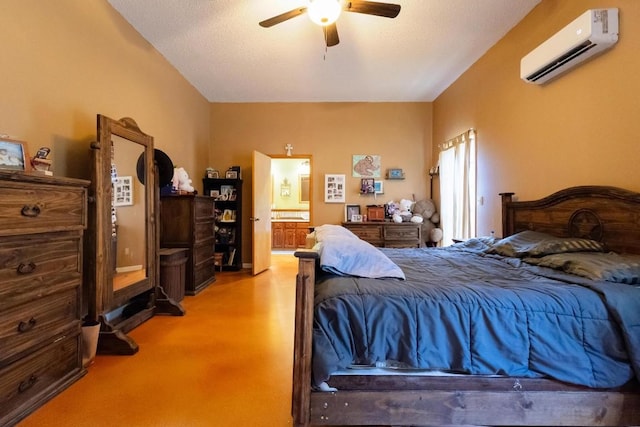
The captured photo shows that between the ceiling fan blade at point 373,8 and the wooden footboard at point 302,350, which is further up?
the ceiling fan blade at point 373,8

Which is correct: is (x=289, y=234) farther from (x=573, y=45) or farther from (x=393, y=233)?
(x=573, y=45)

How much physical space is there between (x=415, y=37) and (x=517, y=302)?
122 inches

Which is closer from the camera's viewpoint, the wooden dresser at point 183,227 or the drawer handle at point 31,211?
the drawer handle at point 31,211

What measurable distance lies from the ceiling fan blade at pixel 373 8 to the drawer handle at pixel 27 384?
314cm

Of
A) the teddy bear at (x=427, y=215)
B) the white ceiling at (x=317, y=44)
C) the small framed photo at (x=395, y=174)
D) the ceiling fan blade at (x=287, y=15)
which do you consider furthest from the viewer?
the small framed photo at (x=395, y=174)

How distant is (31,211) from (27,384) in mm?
920

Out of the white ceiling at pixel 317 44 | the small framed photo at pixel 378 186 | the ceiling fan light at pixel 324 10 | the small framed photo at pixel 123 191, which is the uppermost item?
the white ceiling at pixel 317 44

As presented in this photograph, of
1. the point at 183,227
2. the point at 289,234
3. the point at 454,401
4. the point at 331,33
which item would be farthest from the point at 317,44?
the point at 289,234

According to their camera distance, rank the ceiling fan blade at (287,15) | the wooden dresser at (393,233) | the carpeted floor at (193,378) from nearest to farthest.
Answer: the carpeted floor at (193,378) → the ceiling fan blade at (287,15) → the wooden dresser at (393,233)

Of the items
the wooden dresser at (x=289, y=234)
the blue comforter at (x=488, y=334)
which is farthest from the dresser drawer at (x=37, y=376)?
the wooden dresser at (x=289, y=234)

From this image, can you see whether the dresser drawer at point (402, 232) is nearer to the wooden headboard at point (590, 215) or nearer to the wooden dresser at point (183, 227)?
the wooden headboard at point (590, 215)

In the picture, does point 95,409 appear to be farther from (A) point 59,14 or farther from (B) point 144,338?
(A) point 59,14

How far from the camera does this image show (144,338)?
2.66m

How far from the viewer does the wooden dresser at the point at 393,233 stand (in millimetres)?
5051
